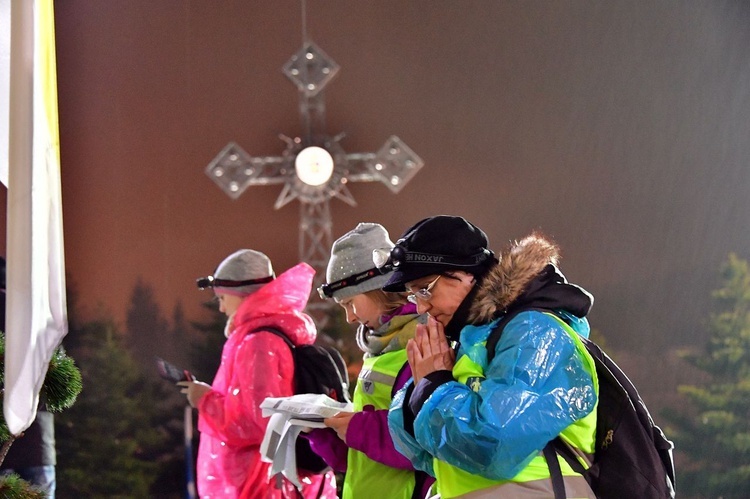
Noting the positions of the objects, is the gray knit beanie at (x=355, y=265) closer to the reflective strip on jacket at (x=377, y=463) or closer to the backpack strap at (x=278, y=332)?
the reflective strip on jacket at (x=377, y=463)

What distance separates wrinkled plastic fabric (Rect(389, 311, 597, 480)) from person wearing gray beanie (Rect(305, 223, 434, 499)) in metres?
0.50

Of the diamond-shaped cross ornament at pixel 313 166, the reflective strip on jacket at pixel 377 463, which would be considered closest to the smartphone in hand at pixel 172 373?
the reflective strip on jacket at pixel 377 463

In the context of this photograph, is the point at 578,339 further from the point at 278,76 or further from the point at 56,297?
the point at 278,76

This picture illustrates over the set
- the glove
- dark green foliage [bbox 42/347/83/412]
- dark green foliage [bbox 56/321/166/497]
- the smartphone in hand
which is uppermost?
dark green foliage [bbox 42/347/83/412]

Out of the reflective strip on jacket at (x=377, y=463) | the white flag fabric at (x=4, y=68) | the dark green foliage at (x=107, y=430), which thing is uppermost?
the white flag fabric at (x=4, y=68)

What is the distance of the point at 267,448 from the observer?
2549 millimetres

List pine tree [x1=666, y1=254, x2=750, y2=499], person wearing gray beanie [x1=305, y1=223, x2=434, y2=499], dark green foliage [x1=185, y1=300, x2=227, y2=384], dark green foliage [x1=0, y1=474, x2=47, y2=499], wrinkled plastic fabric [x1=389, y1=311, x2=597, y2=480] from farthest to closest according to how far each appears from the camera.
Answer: dark green foliage [x1=185, y1=300, x2=227, y2=384] → pine tree [x1=666, y1=254, x2=750, y2=499] → person wearing gray beanie [x1=305, y1=223, x2=434, y2=499] → wrinkled plastic fabric [x1=389, y1=311, x2=597, y2=480] → dark green foliage [x1=0, y1=474, x2=47, y2=499]

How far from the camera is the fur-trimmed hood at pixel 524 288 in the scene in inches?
70.3

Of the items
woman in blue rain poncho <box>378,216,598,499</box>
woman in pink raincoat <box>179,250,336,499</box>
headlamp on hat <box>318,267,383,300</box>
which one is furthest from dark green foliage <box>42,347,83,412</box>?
woman in pink raincoat <box>179,250,336,499</box>

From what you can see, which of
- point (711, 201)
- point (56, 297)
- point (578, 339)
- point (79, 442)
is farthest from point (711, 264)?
point (56, 297)

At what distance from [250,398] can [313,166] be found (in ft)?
10.7

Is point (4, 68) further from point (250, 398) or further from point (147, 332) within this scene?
point (147, 332)

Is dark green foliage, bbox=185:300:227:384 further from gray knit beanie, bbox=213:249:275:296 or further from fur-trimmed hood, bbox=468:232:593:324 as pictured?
fur-trimmed hood, bbox=468:232:593:324

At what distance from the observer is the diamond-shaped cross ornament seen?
6.11 m
